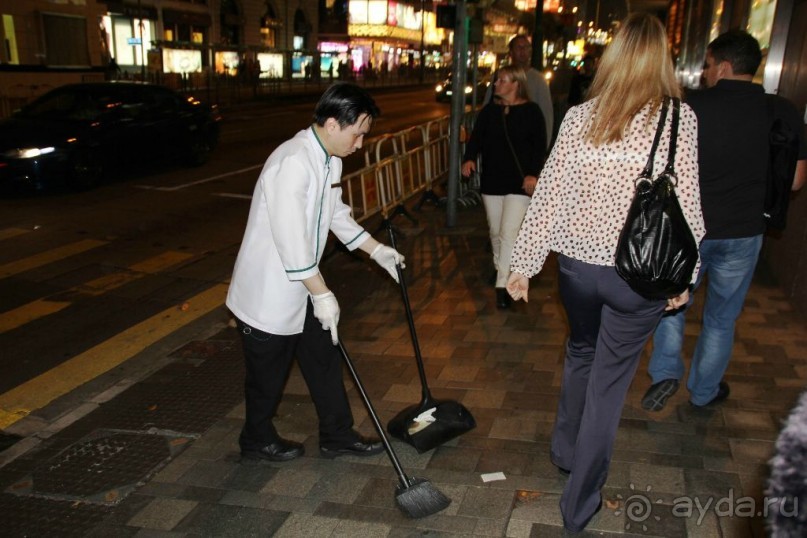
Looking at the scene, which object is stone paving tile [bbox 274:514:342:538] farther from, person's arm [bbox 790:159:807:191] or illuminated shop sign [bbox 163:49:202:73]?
illuminated shop sign [bbox 163:49:202:73]

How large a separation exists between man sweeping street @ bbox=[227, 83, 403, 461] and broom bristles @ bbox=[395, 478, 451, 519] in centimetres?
57

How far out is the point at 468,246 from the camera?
8.34 m

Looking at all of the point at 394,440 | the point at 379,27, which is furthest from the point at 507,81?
the point at 379,27

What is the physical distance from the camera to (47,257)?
8.09m

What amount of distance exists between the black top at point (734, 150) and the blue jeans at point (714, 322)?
106 millimetres

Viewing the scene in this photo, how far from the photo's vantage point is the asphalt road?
550 cm

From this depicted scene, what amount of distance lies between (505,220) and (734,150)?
2.58 metres

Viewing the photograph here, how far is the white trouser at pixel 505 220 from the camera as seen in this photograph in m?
6.02

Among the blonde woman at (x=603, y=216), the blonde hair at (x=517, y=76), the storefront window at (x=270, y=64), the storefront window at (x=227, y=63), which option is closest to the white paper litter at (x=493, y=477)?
the blonde woman at (x=603, y=216)

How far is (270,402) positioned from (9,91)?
2158 centimetres

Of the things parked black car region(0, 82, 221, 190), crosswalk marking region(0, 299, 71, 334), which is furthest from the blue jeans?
parked black car region(0, 82, 221, 190)

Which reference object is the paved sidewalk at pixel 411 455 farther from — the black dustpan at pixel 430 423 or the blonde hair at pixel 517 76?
the blonde hair at pixel 517 76

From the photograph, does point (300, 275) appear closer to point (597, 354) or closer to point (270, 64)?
point (597, 354)

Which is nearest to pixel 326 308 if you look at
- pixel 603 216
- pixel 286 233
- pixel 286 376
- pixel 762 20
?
pixel 286 233
